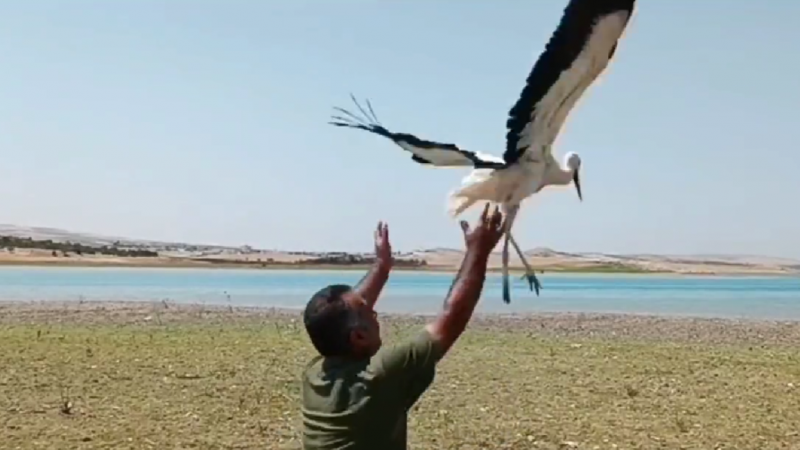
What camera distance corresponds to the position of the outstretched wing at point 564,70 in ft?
18.6

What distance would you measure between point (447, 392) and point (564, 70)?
771 cm

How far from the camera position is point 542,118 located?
231 inches

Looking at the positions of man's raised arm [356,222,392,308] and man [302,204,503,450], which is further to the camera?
man's raised arm [356,222,392,308]

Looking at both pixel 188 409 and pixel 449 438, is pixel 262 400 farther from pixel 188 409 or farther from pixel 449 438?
pixel 449 438

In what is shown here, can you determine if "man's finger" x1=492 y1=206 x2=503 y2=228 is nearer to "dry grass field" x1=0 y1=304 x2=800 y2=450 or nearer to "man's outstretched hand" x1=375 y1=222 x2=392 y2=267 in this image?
"man's outstretched hand" x1=375 y1=222 x2=392 y2=267

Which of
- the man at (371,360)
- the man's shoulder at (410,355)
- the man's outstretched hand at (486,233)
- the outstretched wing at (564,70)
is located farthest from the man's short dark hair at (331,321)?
the outstretched wing at (564,70)

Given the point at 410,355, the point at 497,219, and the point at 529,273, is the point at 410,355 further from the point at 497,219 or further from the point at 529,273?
the point at 529,273

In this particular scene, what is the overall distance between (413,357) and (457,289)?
0.23 m

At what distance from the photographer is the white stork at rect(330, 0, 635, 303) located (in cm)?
566

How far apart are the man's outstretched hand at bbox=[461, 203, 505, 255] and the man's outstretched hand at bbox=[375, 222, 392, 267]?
82 cm

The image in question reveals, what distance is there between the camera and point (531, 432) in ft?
34.0

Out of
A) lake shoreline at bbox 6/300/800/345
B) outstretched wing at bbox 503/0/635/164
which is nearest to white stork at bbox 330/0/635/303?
outstretched wing at bbox 503/0/635/164

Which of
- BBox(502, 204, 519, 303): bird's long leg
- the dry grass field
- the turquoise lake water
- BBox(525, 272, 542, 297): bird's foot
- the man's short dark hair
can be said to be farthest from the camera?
the turquoise lake water

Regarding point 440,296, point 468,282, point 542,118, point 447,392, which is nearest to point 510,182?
point 542,118
